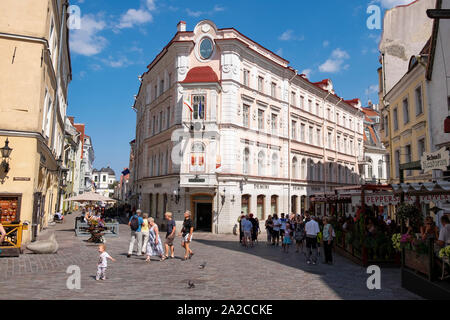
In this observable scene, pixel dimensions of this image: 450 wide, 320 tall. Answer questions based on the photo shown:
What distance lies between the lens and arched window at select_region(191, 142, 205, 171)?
83.1 ft

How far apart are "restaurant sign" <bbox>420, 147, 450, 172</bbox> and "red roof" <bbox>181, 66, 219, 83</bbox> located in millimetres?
17988

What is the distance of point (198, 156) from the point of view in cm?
2542

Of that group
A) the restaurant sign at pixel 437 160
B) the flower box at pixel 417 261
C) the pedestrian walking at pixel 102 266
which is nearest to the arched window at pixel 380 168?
the restaurant sign at pixel 437 160

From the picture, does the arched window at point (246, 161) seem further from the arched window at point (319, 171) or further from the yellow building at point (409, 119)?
the arched window at point (319, 171)

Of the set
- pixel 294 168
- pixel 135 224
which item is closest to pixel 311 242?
pixel 135 224

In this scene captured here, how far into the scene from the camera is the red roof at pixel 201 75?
25609 mm

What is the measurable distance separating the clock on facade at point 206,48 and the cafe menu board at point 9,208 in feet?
60.7

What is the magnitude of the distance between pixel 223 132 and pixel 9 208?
15.9 m

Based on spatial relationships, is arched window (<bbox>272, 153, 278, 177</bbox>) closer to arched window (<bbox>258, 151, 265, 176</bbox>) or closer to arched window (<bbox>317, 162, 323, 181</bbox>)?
arched window (<bbox>258, 151, 265, 176</bbox>)

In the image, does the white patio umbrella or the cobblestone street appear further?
the white patio umbrella

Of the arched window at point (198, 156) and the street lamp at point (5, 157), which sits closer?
the street lamp at point (5, 157)

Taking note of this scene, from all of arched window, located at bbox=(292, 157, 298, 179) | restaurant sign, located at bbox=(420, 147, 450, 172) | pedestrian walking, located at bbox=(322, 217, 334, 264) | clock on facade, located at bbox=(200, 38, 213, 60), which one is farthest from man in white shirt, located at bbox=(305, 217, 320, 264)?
arched window, located at bbox=(292, 157, 298, 179)
